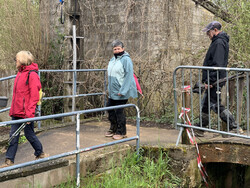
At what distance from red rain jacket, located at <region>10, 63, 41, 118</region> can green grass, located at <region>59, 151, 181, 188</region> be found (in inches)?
43.5

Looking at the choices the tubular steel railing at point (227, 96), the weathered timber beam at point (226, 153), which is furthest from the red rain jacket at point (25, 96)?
the weathered timber beam at point (226, 153)

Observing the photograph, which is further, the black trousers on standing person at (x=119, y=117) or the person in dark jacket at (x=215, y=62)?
the black trousers on standing person at (x=119, y=117)

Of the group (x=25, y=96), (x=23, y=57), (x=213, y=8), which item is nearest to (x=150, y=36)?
(x=213, y=8)

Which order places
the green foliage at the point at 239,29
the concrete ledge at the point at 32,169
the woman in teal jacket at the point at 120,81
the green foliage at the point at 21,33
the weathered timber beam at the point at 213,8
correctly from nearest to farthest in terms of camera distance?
the concrete ledge at the point at 32,169, the woman in teal jacket at the point at 120,81, the green foliage at the point at 239,29, the weathered timber beam at the point at 213,8, the green foliage at the point at 21,33

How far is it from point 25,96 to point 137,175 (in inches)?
77.8

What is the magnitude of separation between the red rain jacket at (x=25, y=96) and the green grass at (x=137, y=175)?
110cm

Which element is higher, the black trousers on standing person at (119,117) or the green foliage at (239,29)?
the green foliage at (239,29)

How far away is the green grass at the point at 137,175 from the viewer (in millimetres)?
4715

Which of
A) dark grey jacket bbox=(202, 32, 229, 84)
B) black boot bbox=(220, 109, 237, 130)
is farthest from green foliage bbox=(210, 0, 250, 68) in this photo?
black boot bbox=(220, 109, 237, 130)

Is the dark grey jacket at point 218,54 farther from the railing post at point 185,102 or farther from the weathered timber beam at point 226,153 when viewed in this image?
the weathered timber beam at point 226,153

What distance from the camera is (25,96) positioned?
4641mm

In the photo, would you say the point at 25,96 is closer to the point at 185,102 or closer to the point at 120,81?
the point at 120,81

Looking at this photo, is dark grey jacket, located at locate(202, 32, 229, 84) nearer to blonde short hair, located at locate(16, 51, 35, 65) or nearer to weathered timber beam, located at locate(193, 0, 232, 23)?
blonde short hair, located at locate(16, 51, 35, 65)

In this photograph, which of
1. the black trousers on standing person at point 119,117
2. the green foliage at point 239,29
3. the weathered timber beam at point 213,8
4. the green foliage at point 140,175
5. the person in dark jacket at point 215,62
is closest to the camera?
the green foliage at point 140,175
